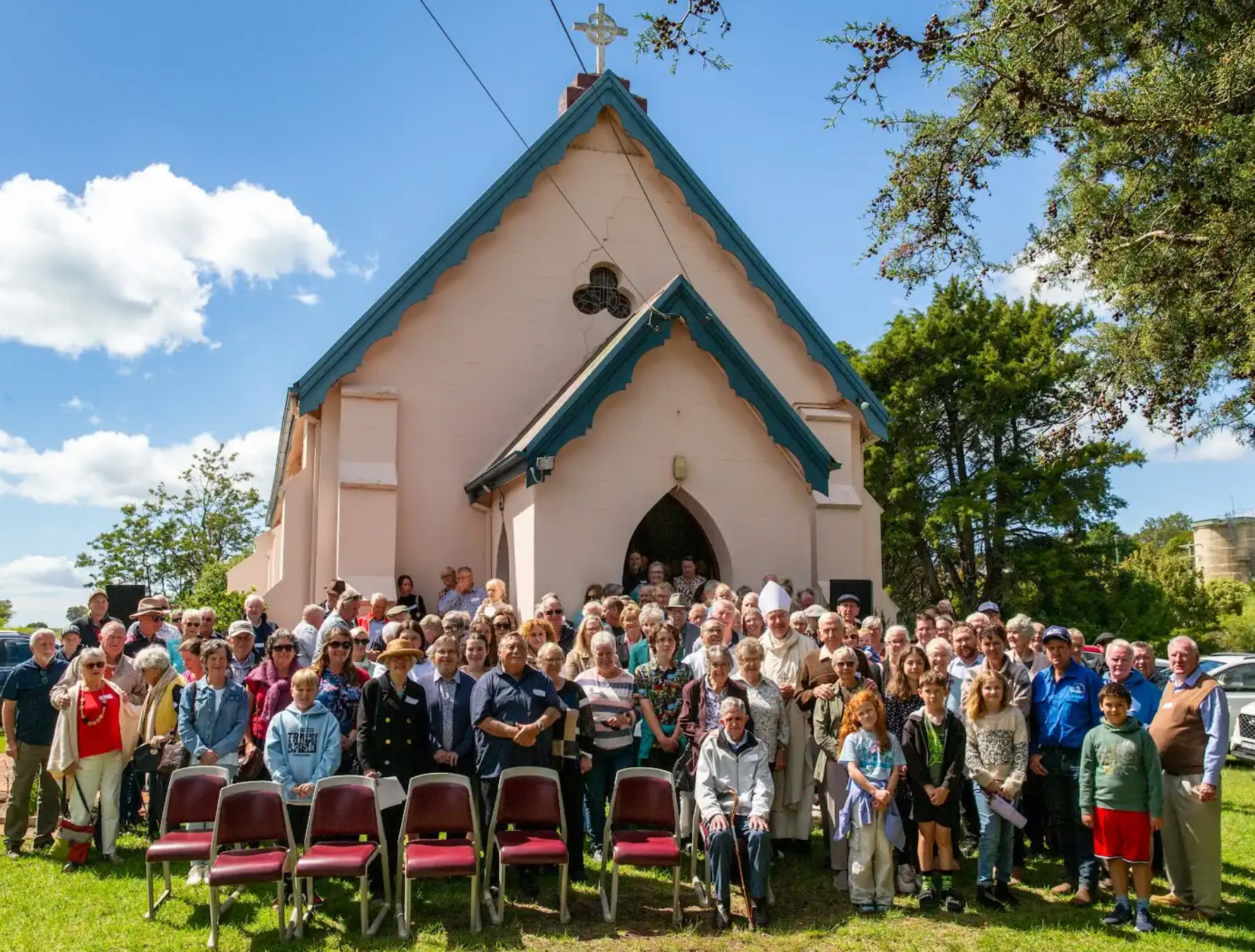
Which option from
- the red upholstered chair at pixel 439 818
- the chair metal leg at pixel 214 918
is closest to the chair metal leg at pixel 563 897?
the red upholstered chair at pixel 439 818

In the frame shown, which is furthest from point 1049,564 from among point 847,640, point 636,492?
point 847,640

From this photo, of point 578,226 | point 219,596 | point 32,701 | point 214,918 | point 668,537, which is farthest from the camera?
point 219,596

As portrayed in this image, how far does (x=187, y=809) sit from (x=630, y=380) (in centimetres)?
710

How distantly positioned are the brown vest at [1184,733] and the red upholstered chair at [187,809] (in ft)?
21.3

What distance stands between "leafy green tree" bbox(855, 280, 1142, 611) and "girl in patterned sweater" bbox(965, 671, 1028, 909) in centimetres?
1849

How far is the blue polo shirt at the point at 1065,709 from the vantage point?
7914 millimetres

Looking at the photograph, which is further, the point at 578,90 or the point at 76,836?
the point at 578,90

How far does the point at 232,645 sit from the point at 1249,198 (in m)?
8.60

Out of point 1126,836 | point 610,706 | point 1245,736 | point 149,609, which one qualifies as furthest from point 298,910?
point 1245,736

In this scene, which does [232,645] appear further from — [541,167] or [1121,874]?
[541,167]

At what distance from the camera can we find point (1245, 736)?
1441cm

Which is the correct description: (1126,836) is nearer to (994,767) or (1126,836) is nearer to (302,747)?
(994,767)

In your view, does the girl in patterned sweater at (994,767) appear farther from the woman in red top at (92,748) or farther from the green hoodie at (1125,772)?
the woman in red top at (92,748)

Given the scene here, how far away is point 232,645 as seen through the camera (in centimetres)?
898
